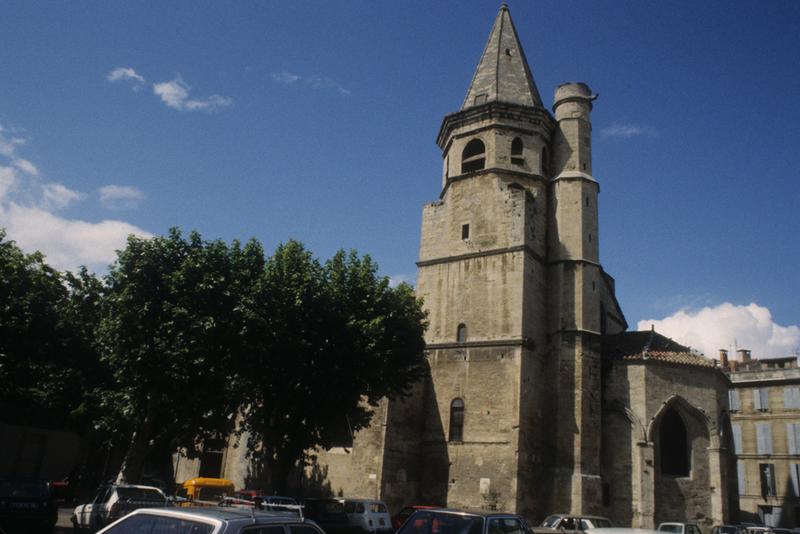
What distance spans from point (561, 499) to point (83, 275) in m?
19.7

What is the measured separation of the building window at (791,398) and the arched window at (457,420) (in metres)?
25.2

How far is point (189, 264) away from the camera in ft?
62.6

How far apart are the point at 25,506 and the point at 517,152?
23778 millimetres

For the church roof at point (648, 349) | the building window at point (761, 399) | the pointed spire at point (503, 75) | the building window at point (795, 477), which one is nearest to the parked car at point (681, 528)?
the church roof at point (648, 349)

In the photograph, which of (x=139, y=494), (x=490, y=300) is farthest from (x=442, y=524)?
Result: (x=490, y=300)

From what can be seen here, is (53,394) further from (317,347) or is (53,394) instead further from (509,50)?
(509,50)

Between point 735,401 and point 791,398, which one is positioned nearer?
point 791,398

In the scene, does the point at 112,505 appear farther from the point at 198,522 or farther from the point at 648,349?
the point at 648,349

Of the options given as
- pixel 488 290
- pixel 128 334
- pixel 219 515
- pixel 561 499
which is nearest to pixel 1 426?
pixel 128 334

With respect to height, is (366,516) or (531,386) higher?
(531,386)

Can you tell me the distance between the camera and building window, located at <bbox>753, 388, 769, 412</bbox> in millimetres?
39781

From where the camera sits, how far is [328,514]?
1788cm

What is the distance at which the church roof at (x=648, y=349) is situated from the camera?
86.7 ft

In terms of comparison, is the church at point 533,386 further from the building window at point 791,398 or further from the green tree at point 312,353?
the building window at point 791,398
